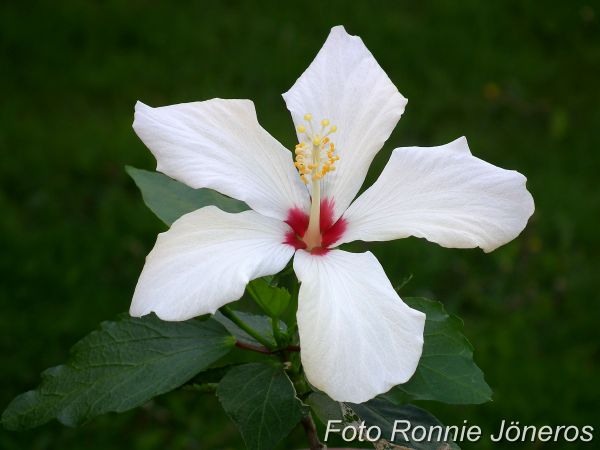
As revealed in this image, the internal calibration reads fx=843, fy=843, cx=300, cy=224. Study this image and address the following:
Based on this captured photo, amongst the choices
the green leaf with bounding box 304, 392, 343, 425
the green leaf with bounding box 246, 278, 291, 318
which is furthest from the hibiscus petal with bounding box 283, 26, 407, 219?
the green leaf with bounding box 304, 392, 343, 425

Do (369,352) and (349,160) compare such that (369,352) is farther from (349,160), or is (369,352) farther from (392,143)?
(392,143)

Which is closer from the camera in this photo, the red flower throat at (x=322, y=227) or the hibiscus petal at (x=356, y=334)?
the hibiscus petal at (x=356, y=334)

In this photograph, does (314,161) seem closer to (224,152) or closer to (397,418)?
(224,152)

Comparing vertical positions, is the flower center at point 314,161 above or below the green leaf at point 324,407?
above

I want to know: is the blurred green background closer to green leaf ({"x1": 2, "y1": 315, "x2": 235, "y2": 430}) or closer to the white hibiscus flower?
the white hibiscus flower

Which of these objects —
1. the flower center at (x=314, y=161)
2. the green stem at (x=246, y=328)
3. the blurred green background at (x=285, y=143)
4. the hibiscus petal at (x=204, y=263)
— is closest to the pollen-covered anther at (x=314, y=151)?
Result: the flower center at (x=314, y=161)

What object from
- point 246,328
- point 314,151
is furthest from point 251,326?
point 314,151

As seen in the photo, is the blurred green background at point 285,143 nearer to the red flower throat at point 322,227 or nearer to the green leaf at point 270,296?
the red flower throat at point 322,227

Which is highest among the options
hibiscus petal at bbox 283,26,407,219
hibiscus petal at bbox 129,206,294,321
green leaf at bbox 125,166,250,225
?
hibiscus petal at bbox 283,26,407,219
